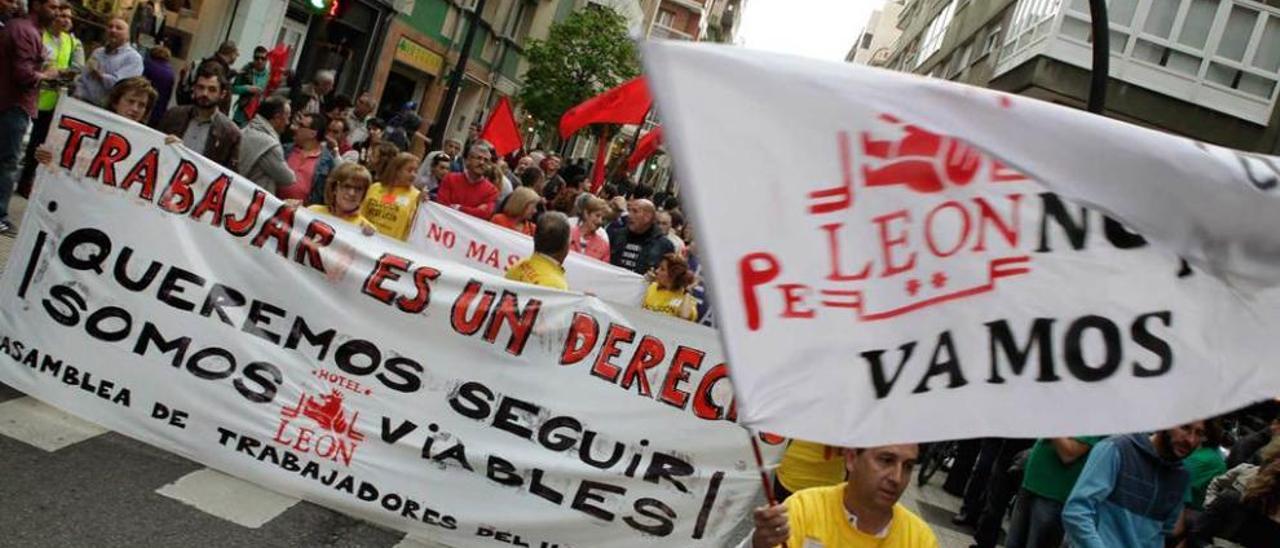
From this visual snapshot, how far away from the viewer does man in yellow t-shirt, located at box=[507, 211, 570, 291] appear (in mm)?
5887

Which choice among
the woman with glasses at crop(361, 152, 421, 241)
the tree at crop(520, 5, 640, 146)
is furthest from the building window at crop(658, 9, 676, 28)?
the woman with glasses at crop(361, 152, 421, 241)

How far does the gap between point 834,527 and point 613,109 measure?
977 cm

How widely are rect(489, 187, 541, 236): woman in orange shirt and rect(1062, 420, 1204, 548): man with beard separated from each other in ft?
17.7

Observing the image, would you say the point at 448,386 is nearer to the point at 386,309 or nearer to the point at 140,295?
the point at 386,309

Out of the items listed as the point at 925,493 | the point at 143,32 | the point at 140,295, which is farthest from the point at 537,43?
the point at 140,295

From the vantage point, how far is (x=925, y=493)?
10.2 m

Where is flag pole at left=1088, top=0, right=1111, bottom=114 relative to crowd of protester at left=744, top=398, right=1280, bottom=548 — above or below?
above

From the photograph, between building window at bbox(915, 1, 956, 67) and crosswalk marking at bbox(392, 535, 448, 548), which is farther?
building window at bbox(915, 1, 956, 67)

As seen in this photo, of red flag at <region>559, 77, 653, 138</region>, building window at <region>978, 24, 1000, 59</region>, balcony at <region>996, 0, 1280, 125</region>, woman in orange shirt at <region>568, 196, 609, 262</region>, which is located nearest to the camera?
woman in orange shirt at <region>568, 196, 609, 262</region>

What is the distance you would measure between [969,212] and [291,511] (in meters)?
3.62

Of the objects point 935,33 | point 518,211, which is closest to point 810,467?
point 518,211

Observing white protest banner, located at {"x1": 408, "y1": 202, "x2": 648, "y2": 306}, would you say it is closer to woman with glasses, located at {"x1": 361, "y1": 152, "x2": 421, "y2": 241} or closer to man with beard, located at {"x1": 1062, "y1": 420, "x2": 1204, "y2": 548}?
woman with glasses, located at {"x1": 361, "y1": 152, "x2": 421, "y2": 241}

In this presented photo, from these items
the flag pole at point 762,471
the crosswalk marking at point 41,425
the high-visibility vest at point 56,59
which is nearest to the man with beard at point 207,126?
the high-visibility vest at point 56,59

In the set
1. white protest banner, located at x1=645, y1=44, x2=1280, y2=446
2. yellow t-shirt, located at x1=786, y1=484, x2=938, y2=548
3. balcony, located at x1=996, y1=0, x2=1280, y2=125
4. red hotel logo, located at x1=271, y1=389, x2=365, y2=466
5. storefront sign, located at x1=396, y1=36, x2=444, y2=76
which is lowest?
red hotel logo, located at x1=271, y1=389, x2=365, y2=466
